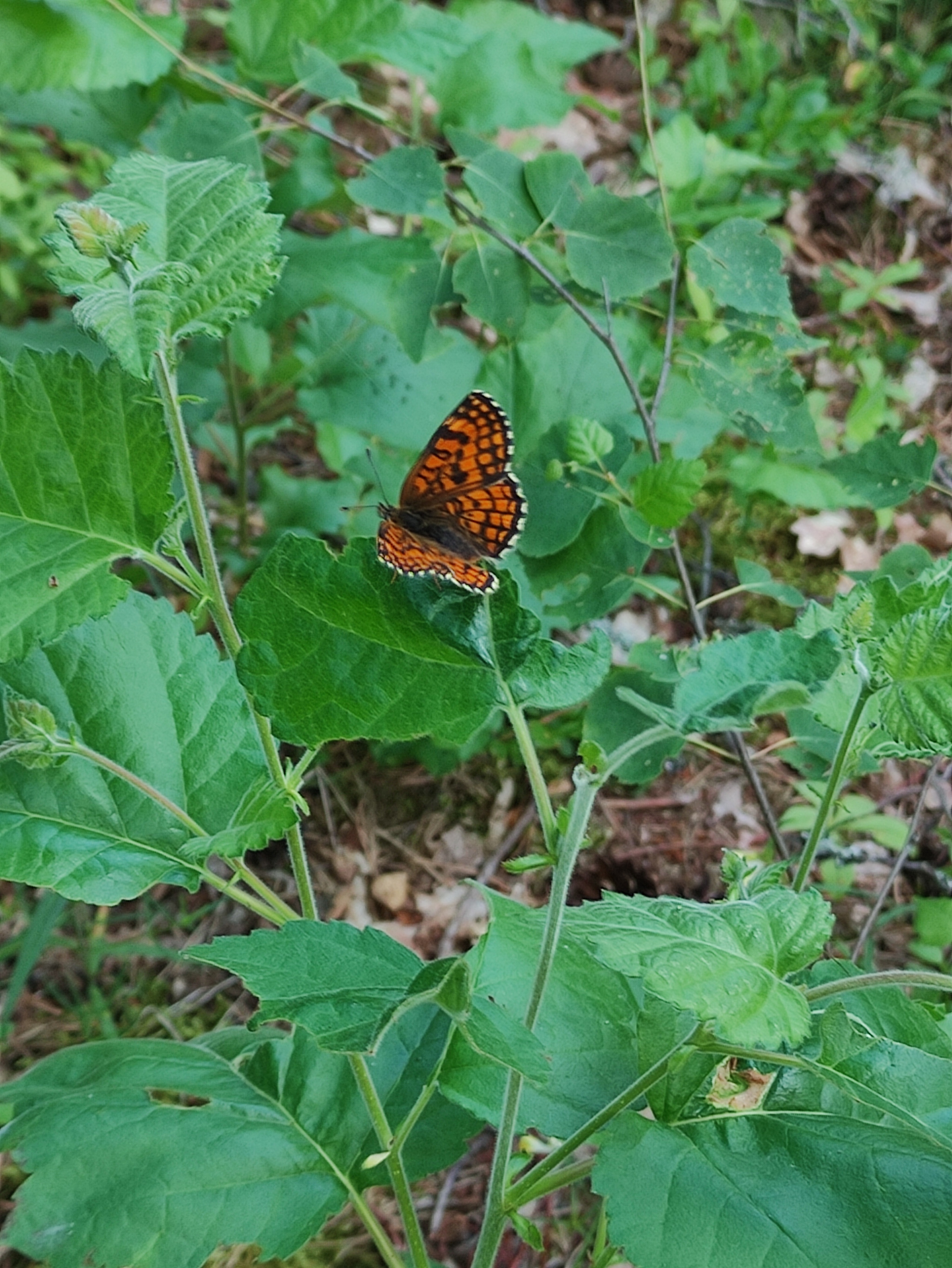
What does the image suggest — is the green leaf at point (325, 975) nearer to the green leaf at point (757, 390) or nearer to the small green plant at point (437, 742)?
the small green plant at point (437, 742)

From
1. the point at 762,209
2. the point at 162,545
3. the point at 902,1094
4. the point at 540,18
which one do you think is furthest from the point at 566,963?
the point at 540,18

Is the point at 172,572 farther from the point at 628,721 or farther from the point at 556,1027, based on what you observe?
the point at 628,721

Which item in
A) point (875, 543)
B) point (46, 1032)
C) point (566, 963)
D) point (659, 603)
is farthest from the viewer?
point (875, 543)

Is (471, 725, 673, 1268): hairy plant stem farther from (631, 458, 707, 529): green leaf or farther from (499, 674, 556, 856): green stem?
(631, 458, 707, 529): green leaf

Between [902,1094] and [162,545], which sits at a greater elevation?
[162,545]

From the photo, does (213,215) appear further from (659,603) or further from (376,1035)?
(659,603)

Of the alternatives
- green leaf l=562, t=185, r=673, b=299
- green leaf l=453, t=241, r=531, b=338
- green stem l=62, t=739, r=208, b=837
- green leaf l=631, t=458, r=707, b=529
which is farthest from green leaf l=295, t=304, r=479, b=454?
green stem l=62, t=739, r=208, b=837
